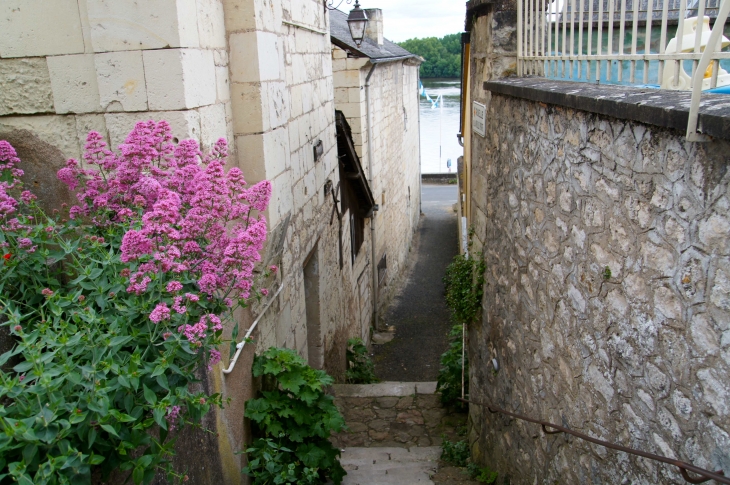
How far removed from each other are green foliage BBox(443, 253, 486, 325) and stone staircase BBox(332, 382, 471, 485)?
4.08 feet

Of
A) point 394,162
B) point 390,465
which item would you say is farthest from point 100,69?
point 394,162

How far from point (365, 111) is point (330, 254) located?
3816 millimetres

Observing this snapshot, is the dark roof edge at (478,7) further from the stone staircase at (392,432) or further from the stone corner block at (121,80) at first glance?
the stone staircase at (392,432)

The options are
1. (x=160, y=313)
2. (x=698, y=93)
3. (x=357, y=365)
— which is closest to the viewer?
(x=698, y=93)

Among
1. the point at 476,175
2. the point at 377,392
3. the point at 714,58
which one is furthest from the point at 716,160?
the point at 377,392

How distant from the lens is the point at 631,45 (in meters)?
2.59

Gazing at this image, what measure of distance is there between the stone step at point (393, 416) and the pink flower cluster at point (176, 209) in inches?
140

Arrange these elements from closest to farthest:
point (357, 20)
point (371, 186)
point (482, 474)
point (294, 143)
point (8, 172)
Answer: point (8, 172), point (482, 474), point (294, 143), point (357, 20), point (371, 186)

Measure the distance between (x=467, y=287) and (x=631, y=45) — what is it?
2812mm

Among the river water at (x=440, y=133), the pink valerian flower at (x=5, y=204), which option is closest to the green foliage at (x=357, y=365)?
the pink valerian flower at (x=5, y=204)

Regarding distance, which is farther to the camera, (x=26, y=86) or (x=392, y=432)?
(x=392, y=432)

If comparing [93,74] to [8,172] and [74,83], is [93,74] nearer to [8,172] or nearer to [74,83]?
[74,83]

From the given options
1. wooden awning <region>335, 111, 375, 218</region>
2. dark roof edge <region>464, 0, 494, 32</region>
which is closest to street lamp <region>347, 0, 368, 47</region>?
wooden awning <region>335, 111, 375, 218</region>

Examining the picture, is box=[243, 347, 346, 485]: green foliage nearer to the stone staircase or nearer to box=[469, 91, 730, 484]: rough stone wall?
the stone staircase
